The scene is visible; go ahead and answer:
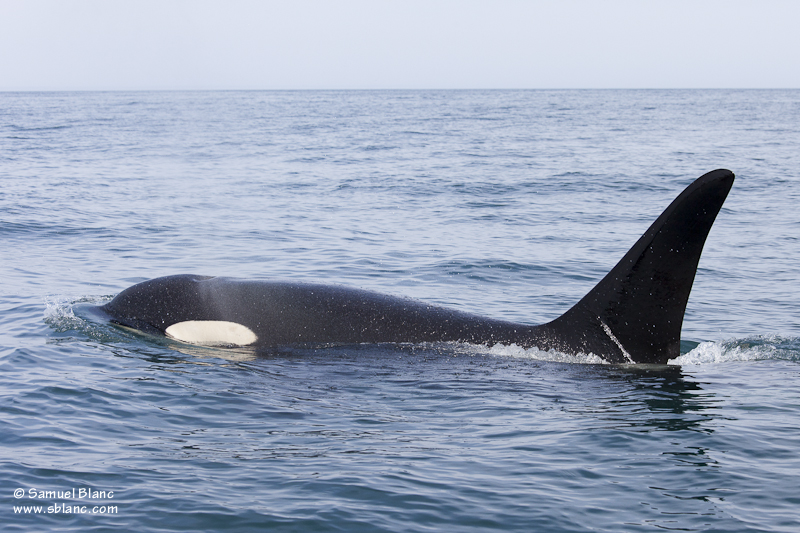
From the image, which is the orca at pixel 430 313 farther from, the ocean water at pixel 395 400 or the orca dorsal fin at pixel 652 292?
the ocean water at pixel 395 400

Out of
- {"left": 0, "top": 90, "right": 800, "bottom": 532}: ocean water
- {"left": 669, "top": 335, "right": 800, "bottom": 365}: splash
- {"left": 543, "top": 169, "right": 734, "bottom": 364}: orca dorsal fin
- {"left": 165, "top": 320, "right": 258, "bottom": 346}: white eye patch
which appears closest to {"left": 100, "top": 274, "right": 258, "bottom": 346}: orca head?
{"left": 165, "top": 320, "right": 258, "bottom": 346}: white eye patch

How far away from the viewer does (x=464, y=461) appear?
6.11 m

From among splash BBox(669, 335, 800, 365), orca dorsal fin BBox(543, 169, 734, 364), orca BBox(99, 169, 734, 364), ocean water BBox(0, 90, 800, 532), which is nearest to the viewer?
ocean water BBox(0, 90, 800, 532)

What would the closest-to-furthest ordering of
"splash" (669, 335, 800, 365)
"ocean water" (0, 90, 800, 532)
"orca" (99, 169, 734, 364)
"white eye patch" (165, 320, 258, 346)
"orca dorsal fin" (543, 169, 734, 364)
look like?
"ocean water" (0, 90, 800, 532) < "orca dorsal fin" (543, 169, 734, 364) < "orca" (99, 169, 734, 364) < "white eye patch" (165, 320, 258, 346) < "splash" (669, 335, 800, 365)

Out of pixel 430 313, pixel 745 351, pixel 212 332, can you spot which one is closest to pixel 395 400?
pixel 430 313

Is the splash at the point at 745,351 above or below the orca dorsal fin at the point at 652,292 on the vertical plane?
below

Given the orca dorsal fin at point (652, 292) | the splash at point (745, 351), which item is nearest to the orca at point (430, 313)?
the orca dorsal fin at point (652, 292)

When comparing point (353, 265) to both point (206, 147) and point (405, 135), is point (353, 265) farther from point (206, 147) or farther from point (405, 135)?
point (405, 135)

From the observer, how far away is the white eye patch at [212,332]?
28.9 feet

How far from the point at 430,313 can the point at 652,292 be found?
2.38m

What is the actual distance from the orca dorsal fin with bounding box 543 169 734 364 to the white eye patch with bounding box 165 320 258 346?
10.7 ft

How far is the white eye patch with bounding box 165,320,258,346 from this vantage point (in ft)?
28.9

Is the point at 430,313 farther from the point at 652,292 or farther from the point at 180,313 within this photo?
the point at 180,313

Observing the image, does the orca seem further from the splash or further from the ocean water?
the splash
